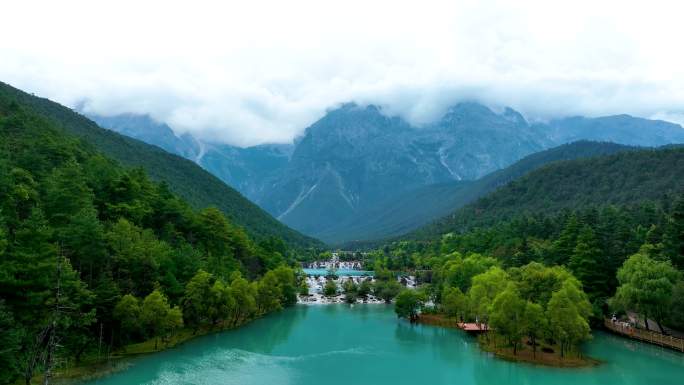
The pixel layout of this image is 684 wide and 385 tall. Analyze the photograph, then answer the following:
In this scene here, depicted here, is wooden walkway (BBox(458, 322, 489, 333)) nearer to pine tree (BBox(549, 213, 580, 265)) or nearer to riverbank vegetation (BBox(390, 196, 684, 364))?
riverbank vegetation (BBox(390, 196, 684, 364))

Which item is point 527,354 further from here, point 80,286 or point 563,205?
point 563,205

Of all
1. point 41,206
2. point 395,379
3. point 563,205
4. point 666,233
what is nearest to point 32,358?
point 41,206

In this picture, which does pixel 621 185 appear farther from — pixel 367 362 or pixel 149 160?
pixel 149 160

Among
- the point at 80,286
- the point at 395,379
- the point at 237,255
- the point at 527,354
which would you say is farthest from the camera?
the point at 237,255

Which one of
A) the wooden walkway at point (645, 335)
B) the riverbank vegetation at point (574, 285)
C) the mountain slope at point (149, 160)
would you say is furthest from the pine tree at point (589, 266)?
the mountain slope at point (149, 160)

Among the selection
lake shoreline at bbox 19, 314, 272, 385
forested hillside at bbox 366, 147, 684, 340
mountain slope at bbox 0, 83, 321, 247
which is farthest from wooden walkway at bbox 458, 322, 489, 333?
mountain slope at bbox 0, 83, 321, 247

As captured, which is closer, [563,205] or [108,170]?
[108,170]

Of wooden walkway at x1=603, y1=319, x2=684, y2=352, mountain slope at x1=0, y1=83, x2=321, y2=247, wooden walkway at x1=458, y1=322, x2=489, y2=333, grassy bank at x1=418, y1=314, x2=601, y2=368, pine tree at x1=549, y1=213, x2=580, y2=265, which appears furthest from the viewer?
mountain slope at x1=0, y1=83, x2=321, y2=247
